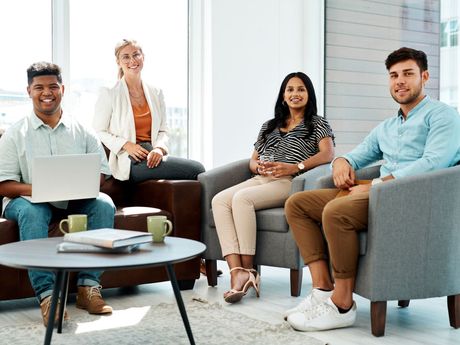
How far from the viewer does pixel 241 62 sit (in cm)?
546

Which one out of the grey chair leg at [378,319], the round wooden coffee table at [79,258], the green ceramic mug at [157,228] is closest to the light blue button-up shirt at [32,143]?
the round wooden coffee table at [79,258]

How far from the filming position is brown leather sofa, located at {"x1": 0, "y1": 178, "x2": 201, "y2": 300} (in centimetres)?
337

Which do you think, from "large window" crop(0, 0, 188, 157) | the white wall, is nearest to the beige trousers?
"large window" crop(0, 0, 188, 157)

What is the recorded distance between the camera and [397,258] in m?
2.79

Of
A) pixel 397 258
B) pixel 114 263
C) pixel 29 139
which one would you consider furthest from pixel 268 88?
pixel 114 263

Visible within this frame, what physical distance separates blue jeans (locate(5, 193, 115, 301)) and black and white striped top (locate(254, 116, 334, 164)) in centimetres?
97

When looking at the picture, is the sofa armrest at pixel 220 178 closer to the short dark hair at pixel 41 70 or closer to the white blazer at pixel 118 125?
the white blazer at pixel 118 125

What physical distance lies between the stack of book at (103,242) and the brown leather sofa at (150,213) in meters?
0.94

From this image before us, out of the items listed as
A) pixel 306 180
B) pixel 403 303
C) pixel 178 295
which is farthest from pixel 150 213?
pixel 403 303

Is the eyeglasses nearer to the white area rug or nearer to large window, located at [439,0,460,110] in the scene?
the white area rug

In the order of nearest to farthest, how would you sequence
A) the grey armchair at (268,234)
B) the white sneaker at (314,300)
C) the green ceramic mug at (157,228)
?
the green ceramic mug at (157,228) < the white sneaker at (314,300) < the grey armchair at (268,234)

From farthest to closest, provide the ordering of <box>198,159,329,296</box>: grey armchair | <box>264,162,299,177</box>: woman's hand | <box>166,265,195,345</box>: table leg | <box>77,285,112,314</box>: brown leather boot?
<box>264,162,299,177</box>: woman's hand
<box>198,159,329,296</box>: grey armchair
<box>77,285,112,314</box>: brown leather boot
<box>166,265,195,345</box>: table leg

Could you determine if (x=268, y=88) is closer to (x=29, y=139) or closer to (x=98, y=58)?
(x=98, y=58)

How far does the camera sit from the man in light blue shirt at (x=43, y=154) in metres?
3.18
